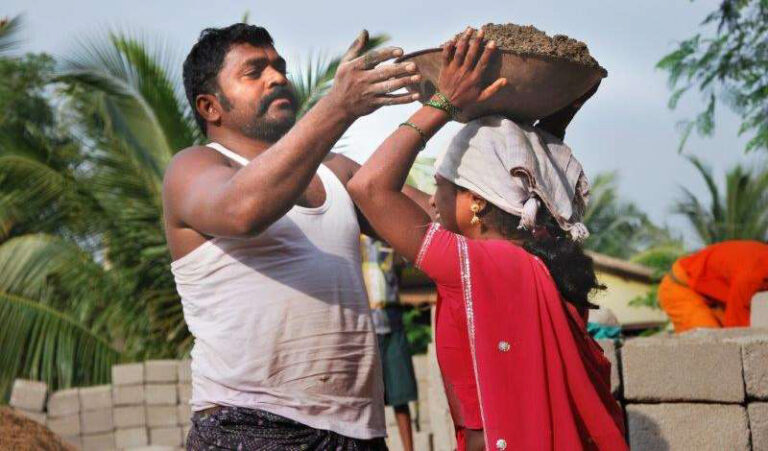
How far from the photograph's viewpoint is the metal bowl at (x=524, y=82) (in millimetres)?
2428

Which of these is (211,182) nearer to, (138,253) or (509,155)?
(509,155)

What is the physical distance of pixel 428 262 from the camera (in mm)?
2459

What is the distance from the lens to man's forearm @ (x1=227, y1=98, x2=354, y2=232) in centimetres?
236

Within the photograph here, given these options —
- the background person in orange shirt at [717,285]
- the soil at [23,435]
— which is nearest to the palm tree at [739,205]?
the background person in orange shirt at [717,285]

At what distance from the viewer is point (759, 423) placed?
502 cm

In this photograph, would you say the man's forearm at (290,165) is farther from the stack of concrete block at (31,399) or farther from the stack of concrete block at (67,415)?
the stack of concrete block at (31,399)

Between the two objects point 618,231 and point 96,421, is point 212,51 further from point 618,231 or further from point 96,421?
point 618,231

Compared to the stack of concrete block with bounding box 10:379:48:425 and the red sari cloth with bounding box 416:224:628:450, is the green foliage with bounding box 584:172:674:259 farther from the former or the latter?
A: the red sari cloth with bounding box 416:224:628:450

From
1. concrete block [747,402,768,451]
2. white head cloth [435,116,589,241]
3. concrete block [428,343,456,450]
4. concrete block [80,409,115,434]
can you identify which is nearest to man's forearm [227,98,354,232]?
white head cloth [435,116,589,241]

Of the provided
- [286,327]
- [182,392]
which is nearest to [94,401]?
[182,392]

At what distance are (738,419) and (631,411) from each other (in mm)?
486

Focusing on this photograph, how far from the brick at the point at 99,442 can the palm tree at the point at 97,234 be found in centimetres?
212

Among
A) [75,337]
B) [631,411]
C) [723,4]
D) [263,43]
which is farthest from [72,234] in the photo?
[263,43]

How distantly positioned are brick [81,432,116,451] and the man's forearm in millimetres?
8862
